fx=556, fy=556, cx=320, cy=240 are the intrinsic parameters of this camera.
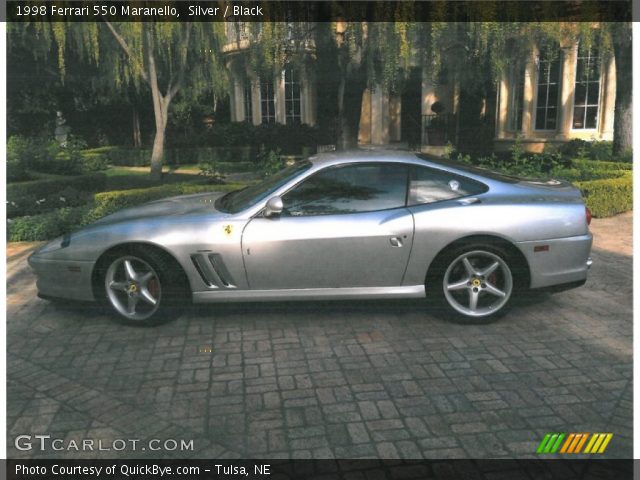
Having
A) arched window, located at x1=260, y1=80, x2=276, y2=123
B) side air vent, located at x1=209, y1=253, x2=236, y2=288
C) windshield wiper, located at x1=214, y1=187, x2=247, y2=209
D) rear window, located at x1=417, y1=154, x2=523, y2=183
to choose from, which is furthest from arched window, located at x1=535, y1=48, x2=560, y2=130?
side air vent, located at x1=209, y1=253, x2=236, y2=288

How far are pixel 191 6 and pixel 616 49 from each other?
9.27m

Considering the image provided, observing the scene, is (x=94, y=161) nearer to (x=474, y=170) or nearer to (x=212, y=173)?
(x=212, y=173)

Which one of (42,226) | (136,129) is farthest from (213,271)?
(136,129)

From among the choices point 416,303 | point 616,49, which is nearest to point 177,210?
point 416,303

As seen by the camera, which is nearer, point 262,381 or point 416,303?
point 262,381

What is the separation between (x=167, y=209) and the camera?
15.8ft

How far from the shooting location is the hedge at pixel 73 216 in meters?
8.05

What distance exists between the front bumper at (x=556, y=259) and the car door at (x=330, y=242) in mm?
996

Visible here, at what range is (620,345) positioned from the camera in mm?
4047

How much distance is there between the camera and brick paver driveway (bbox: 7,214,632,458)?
9.67 ft

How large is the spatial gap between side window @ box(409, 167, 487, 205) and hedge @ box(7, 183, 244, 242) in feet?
17.0

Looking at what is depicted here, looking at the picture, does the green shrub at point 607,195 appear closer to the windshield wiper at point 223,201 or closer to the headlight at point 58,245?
the windshield wiper at point 223,201
